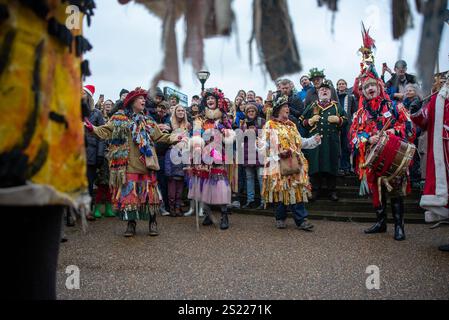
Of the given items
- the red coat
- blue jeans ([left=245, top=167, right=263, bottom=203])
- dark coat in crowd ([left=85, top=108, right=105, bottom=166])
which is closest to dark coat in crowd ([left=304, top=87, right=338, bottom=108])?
blue jeans ([left=245, top=167, right=263, bottom=203])

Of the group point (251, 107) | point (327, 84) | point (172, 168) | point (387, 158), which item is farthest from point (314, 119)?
point (172, 168)

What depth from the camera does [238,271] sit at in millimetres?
3760

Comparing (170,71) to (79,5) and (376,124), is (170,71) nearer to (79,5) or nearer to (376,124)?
(79,5)

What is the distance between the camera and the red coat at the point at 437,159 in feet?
13.3

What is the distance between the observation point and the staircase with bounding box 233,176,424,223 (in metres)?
6.98

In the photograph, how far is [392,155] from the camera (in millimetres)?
4992

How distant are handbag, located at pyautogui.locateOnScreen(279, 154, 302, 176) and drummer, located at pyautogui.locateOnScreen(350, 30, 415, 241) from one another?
886 millimetres

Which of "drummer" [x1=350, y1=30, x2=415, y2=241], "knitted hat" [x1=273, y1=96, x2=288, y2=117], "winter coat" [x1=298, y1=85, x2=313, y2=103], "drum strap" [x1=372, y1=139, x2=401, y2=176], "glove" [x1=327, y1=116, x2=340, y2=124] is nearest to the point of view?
"drum strap" [x1=372, y1=139, x2=401, y2=176]

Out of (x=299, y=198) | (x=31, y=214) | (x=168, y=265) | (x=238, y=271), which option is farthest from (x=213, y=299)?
(x=299, y=198)

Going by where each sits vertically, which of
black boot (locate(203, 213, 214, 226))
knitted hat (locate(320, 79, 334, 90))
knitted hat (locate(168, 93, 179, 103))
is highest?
knitted hat (locate(168, 93, 179, 103))

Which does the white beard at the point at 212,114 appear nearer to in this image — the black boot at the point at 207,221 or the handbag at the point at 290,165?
the handbag at the point at 290,165

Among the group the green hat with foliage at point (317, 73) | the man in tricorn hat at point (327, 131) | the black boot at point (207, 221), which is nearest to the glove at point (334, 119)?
the man in tricorn hat at point (327, 131)

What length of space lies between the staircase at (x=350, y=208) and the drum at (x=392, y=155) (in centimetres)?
210

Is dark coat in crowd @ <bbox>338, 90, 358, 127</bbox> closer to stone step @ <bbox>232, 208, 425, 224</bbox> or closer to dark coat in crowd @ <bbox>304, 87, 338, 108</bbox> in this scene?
dark coat in crowd @ <bbox>304, 87, 338, 108</bbox>
